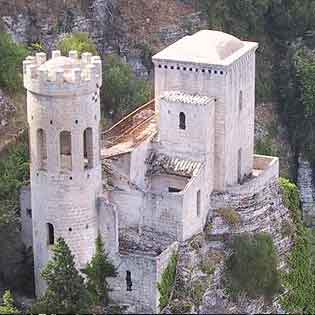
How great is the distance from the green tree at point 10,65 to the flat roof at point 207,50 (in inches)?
454

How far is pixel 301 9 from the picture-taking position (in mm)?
71250

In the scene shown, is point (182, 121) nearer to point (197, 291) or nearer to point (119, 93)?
point (197, 291)

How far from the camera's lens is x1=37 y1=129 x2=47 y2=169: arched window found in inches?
1539

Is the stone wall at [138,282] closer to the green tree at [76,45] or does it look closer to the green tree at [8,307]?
the green tree at [8,307]

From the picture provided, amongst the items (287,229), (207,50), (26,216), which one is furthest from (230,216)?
(26,216)

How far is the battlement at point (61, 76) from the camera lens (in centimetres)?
3809

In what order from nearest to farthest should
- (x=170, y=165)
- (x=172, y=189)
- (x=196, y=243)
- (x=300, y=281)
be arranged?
(x=196, y=243) → (x=170, y=165) → (x=172, y=189) → (x=300, y=281)

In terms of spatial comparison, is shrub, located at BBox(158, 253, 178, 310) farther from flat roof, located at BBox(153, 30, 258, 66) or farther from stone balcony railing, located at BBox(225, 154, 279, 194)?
flat roof, located at BBox(153, 30, 258, 66)

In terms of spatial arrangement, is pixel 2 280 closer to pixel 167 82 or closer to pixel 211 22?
pixel 167 82

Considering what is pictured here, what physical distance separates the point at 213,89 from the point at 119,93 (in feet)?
51.2

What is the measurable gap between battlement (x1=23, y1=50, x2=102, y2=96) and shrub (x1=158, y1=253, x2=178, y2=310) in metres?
7.32

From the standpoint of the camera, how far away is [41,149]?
39.4 meters

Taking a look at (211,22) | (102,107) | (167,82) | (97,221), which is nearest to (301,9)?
(211,22)

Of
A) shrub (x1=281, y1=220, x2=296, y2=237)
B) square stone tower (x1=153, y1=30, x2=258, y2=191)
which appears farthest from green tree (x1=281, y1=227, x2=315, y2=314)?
square stone tower (x1=153, y1=30, x2=258, y2=191)
